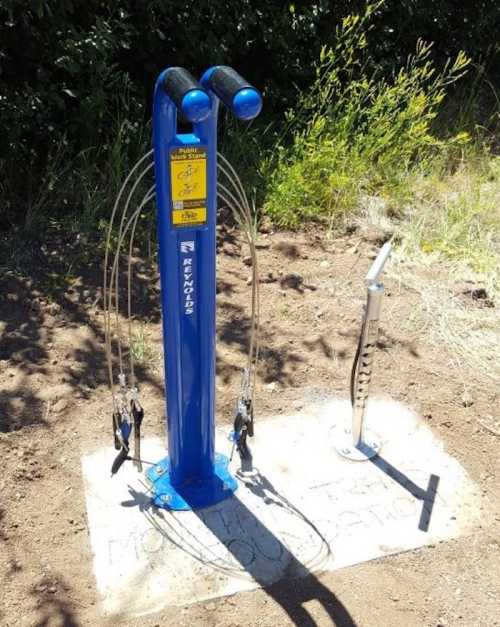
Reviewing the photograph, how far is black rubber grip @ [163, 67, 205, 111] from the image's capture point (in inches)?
72.8

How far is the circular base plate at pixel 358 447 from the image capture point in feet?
9.76

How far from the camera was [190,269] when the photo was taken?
2.23 meters

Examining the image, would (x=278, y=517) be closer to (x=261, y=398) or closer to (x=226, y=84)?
(x=261, y=398)

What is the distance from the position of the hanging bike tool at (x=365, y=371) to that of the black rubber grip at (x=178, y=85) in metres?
1.04

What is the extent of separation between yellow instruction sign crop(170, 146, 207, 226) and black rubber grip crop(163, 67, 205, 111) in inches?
6.1

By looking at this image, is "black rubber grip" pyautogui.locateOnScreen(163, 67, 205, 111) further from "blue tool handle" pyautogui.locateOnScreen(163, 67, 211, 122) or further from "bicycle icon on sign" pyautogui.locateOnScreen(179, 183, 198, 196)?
"bicycle icon on sign" pyautogui.locateOnScreen(179, 183, 198, 196)

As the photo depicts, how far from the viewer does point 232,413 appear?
3.22 metres

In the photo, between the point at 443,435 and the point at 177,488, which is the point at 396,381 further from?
the point at 177,488

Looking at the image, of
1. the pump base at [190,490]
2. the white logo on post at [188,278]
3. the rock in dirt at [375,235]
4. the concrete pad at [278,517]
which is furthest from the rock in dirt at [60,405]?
the rock in dirt at [375,235]

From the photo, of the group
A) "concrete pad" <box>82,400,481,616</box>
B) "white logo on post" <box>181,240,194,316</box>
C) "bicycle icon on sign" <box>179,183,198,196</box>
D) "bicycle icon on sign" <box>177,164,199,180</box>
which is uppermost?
"bicycle icon on sign" <box>177,164,199,180</box>

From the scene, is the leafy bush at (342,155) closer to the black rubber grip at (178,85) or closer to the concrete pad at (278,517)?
the concrete pad at (278,517)

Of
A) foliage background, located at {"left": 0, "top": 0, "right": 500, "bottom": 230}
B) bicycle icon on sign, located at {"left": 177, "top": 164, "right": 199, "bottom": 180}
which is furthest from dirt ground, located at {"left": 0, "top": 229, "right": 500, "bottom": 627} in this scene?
bicycle icon on sign, located at {"left": 177, "top": 164, "right": 199, "bottom": 180}

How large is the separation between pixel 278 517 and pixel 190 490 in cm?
36

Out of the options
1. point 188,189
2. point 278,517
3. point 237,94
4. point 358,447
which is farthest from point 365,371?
point 237,94
